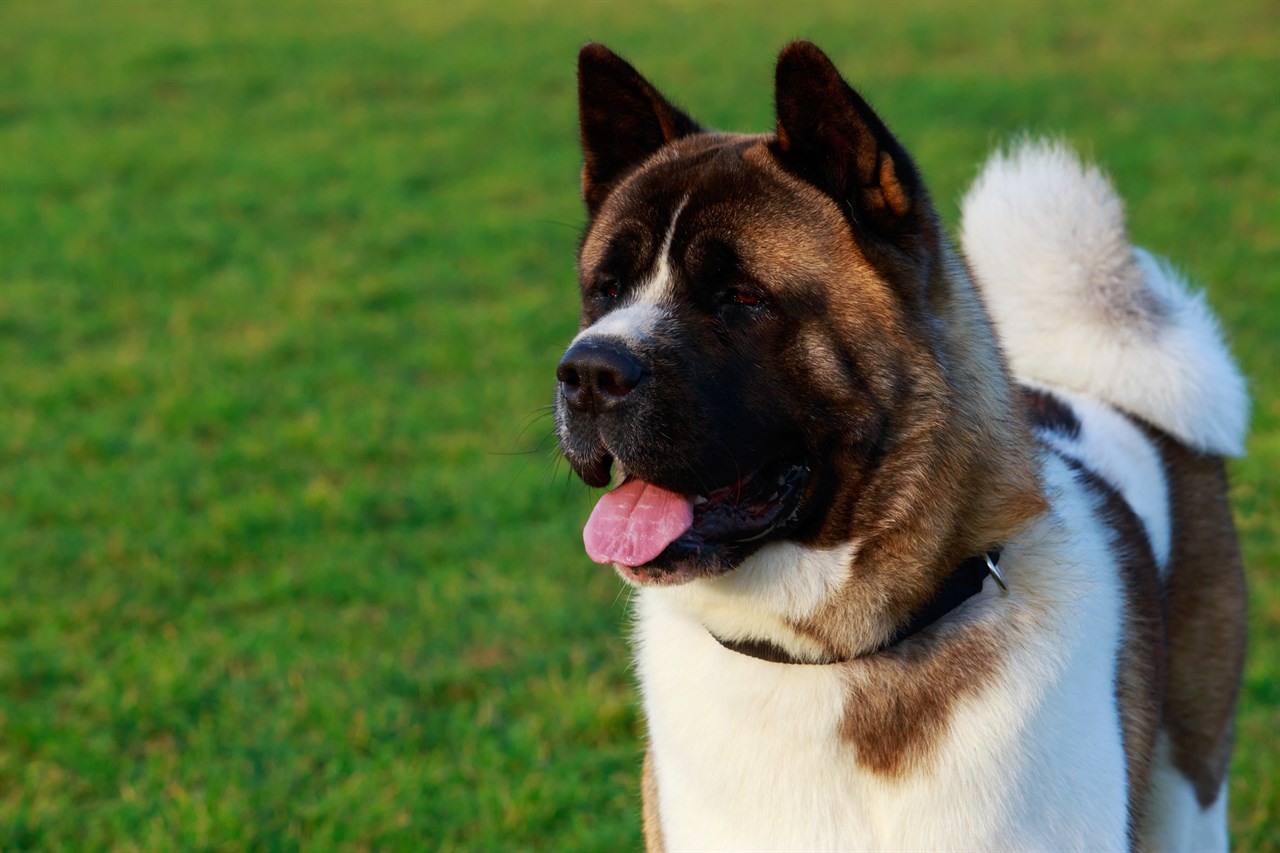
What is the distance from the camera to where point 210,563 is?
5488 mm

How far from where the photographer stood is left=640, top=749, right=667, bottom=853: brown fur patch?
292 centimetres

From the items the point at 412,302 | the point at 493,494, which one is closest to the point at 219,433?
the point at 493,494

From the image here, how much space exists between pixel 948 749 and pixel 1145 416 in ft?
4.69

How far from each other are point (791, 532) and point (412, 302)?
6257mm

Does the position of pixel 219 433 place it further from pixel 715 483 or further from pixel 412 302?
pixel 715 483

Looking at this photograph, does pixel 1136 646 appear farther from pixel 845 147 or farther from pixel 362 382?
pixel 362 382

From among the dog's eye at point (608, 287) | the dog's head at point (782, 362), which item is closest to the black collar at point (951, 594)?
the dog's head at point (782, 362)

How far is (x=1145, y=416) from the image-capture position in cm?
361

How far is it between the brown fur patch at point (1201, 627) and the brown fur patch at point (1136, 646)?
186 millimetres

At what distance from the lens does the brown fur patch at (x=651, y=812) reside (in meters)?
2.92

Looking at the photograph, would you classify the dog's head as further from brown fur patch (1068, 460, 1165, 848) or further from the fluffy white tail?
the fluffy white tail

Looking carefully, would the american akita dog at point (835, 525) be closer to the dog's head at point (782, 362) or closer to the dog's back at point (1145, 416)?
the dog's head at point (782, 362)

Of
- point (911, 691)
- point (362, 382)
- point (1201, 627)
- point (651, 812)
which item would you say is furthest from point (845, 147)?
point (362, 382)

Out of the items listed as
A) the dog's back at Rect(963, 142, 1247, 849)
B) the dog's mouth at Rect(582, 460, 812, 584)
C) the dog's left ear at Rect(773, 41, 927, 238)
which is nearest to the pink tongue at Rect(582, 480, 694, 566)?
the dog's mouth at Rect(582, 460, 812, 584)
